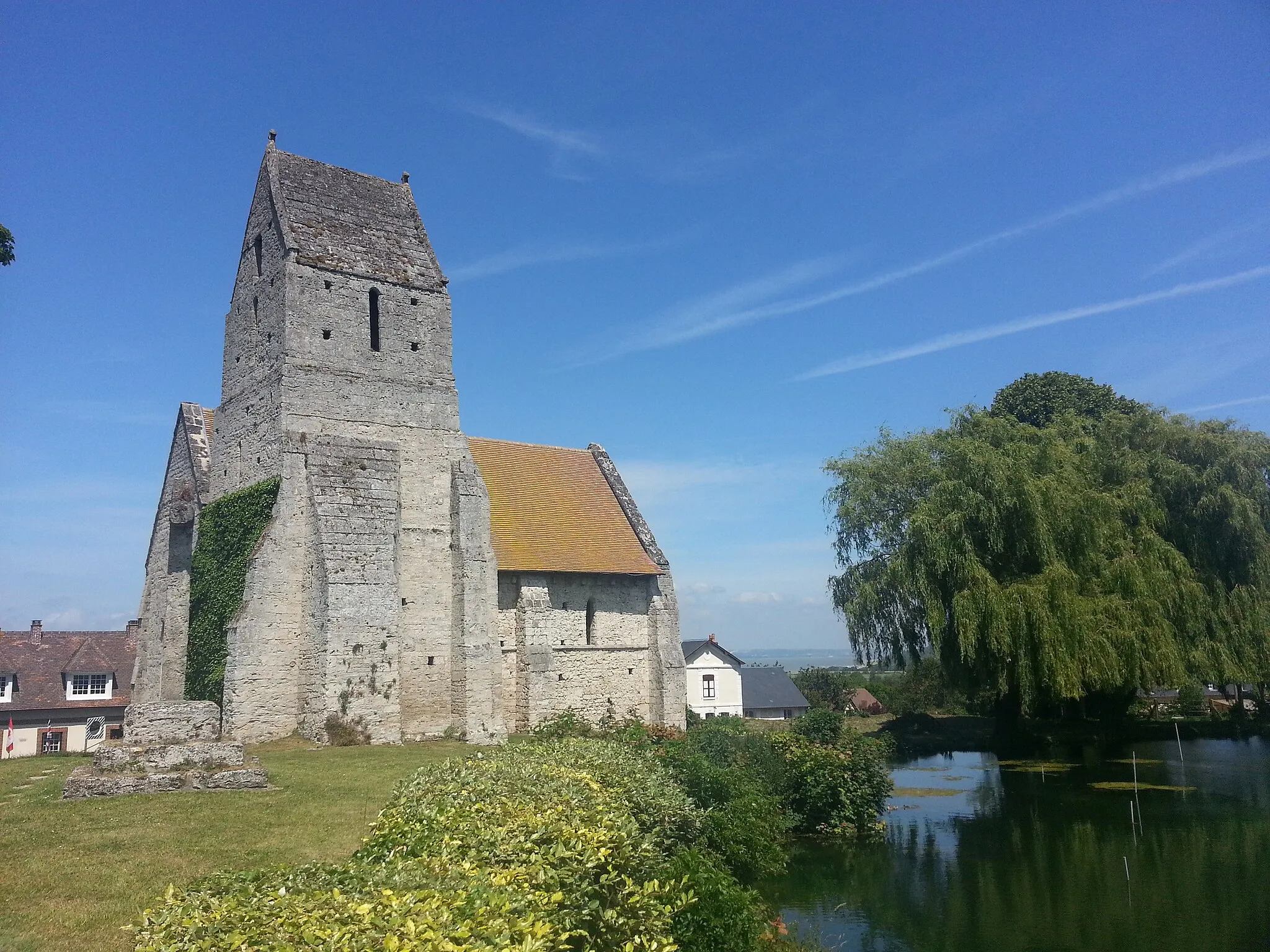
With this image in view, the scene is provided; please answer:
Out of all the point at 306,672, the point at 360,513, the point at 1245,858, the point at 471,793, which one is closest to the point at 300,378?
the point at 360,513

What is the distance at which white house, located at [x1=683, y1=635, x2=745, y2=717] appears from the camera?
158ft

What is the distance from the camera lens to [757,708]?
160 ft

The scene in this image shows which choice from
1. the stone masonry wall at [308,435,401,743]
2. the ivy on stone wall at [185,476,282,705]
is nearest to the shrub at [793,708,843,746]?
the stone masonry wall at [308,435,401,743]

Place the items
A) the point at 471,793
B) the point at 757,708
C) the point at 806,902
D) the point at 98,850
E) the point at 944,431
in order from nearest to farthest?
the point at 471,793 → the point at 98,850 → the point at 806,902 → the point at 944,431 → the point at 757,708

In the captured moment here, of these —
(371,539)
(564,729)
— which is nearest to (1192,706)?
(564,729)

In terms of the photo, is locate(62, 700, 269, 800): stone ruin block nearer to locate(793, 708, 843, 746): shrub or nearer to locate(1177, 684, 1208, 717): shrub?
locate(793, 708, 843, 746): shrub

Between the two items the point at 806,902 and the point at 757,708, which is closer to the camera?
the point at 806,902

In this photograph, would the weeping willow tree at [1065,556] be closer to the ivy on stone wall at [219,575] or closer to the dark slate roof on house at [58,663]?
the ivy on stone wall at [219,575]

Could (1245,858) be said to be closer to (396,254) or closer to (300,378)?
(300,378)

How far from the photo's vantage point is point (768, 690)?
164 ft

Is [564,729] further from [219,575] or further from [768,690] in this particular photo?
[768,690]

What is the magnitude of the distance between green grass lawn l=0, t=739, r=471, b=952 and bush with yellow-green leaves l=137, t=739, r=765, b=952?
206 centimetres

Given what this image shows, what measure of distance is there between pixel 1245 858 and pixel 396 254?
74.0 ft

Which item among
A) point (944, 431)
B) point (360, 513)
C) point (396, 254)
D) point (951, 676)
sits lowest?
point (951, 676)
